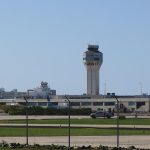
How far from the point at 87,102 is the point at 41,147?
168 meters

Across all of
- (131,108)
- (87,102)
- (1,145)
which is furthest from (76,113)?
(1,145)

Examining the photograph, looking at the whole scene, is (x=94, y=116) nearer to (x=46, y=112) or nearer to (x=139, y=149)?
(x=46, y=112)

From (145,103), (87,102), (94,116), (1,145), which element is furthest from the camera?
(87,102)

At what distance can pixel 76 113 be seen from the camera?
125875 millimetres

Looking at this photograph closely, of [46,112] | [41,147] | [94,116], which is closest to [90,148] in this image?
[41,147]

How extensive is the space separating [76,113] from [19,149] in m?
95.1

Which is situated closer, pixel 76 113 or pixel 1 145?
pixel 1 145

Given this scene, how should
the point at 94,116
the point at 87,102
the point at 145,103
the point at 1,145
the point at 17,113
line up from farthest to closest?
the point at 87,102, the point at 145,103, the point at 17,113, the point at 94,116, the point at 1,145

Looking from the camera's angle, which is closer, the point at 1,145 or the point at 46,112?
the point at 1,145

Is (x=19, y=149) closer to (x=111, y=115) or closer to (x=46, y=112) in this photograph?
(x=111, y=115)

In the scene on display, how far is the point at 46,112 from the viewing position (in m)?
123

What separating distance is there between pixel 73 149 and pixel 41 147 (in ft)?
7.07

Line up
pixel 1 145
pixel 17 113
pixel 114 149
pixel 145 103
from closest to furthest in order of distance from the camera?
pixel 114 149
pixel 1 145
pixel 17 113
pixel 145 103

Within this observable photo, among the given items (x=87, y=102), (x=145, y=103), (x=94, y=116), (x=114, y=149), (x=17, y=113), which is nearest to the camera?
(x=114, y=149)
